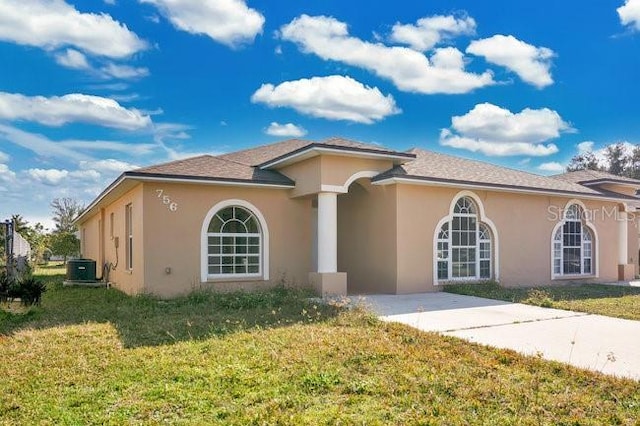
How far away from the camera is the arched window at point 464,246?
16.0 meters

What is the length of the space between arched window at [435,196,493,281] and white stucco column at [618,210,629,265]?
7.91 metres

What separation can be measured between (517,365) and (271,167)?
1109cm

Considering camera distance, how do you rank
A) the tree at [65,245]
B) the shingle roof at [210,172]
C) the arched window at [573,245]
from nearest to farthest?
1. the shingle roof at [210,172]
2. the arched window at [573,245]
3. the tree at [65,245]

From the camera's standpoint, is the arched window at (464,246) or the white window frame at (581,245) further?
the white window frame at (581,245)

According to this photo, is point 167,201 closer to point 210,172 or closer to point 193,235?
point 193,235

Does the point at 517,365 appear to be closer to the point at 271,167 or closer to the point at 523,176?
the point at 271,167

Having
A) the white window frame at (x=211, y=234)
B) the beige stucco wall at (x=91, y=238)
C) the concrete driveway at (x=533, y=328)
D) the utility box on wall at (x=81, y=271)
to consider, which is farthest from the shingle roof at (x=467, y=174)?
the beige stucco wall at (x=91, y=238)

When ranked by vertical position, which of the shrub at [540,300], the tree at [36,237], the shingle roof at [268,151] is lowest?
the shrub at [540,300]

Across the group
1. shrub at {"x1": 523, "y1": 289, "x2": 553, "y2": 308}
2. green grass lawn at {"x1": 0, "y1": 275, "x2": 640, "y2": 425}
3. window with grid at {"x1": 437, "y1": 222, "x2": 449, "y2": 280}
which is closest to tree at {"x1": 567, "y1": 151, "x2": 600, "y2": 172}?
window with grid at {"x1": 437, "y1": 222, "x2": 449, "y2": 280}

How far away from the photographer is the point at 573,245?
63.8 feet

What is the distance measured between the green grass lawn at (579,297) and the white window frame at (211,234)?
5.66m

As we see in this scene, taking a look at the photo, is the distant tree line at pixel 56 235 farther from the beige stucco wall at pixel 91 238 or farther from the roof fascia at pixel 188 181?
the roof fascia at pixel 188 181

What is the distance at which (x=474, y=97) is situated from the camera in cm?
2189

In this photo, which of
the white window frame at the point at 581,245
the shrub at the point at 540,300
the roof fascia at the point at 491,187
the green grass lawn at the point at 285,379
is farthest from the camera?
the white window frame at the point at 581,245
